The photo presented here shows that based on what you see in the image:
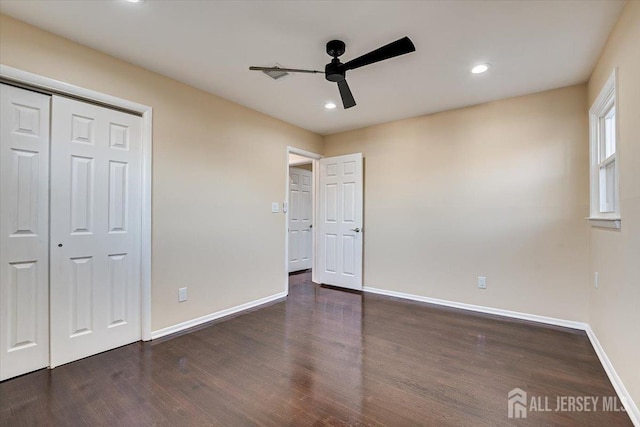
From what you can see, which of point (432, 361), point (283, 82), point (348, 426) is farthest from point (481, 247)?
point (283, 82)

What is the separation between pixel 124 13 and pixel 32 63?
79 centimetres

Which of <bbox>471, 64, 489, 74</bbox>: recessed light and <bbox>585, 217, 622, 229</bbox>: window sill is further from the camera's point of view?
<bbox>471, 64, 489, 74</bbox>: recessed light

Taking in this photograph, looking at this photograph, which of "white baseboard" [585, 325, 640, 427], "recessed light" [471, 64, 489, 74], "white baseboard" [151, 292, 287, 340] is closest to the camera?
"white baseboard" [585, 325, 640, 427]

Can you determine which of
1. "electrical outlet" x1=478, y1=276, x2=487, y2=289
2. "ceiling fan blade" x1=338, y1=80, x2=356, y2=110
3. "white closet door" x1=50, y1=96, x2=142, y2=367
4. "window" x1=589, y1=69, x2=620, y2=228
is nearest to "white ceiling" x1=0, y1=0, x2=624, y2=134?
"ceiling fan blade" x1=338, y1=80, x2=356, y2=110

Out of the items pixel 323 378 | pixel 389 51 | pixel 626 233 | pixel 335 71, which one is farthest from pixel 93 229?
pixel 626 233

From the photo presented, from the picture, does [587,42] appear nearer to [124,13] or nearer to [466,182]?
[466,182]

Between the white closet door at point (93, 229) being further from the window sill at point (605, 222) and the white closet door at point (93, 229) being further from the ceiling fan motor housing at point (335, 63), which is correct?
the window sill at point (605, 222)

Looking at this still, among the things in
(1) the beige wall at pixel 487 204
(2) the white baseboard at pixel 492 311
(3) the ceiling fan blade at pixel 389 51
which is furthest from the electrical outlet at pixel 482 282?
(3) the ceiling fan blade at pixel 389 51

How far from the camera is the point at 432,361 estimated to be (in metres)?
2.33

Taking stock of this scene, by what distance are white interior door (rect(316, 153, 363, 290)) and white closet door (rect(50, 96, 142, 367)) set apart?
272 centimetres

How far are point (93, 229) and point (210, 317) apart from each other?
1.44 m

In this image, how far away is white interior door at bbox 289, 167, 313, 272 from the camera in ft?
19.3

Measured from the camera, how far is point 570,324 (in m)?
2.99

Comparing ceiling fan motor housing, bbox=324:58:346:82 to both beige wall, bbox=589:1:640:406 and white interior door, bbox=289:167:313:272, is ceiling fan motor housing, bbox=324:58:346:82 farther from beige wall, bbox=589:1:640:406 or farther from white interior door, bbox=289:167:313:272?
white interior door, bbox=289:167:313:272
